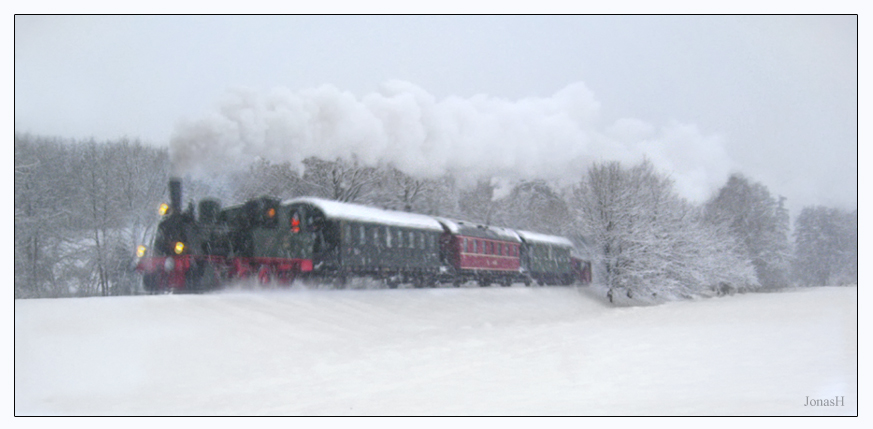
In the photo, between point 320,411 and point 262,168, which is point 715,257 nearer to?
point 262,168

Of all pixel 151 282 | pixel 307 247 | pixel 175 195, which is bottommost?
pixel 151 282

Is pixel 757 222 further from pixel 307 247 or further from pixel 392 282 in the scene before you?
pixel 307 247

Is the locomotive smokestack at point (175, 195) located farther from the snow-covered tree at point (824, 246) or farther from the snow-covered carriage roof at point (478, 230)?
the snow-covered tree at point (824, 246)

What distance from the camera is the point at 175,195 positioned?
38.5ft

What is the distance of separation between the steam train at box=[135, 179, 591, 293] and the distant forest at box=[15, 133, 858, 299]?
5.67ft

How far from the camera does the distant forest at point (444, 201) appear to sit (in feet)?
51.7

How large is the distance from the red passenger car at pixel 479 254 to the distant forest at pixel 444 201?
1.52 m

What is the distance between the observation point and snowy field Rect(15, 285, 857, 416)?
701 centimetres

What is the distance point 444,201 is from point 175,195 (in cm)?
973

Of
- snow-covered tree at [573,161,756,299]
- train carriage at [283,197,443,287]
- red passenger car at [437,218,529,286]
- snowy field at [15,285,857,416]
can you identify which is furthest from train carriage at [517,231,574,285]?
snowy field at [15,285,857,416]

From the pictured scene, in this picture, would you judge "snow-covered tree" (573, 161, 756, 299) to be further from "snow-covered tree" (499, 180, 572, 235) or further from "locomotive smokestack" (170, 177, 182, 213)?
"locomotive smokestack" (170, 177, 182, 213)

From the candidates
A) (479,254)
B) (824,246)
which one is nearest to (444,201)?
(479,254)

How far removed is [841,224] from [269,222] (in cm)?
1148

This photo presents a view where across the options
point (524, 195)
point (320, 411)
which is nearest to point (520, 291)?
point (524, 195)
